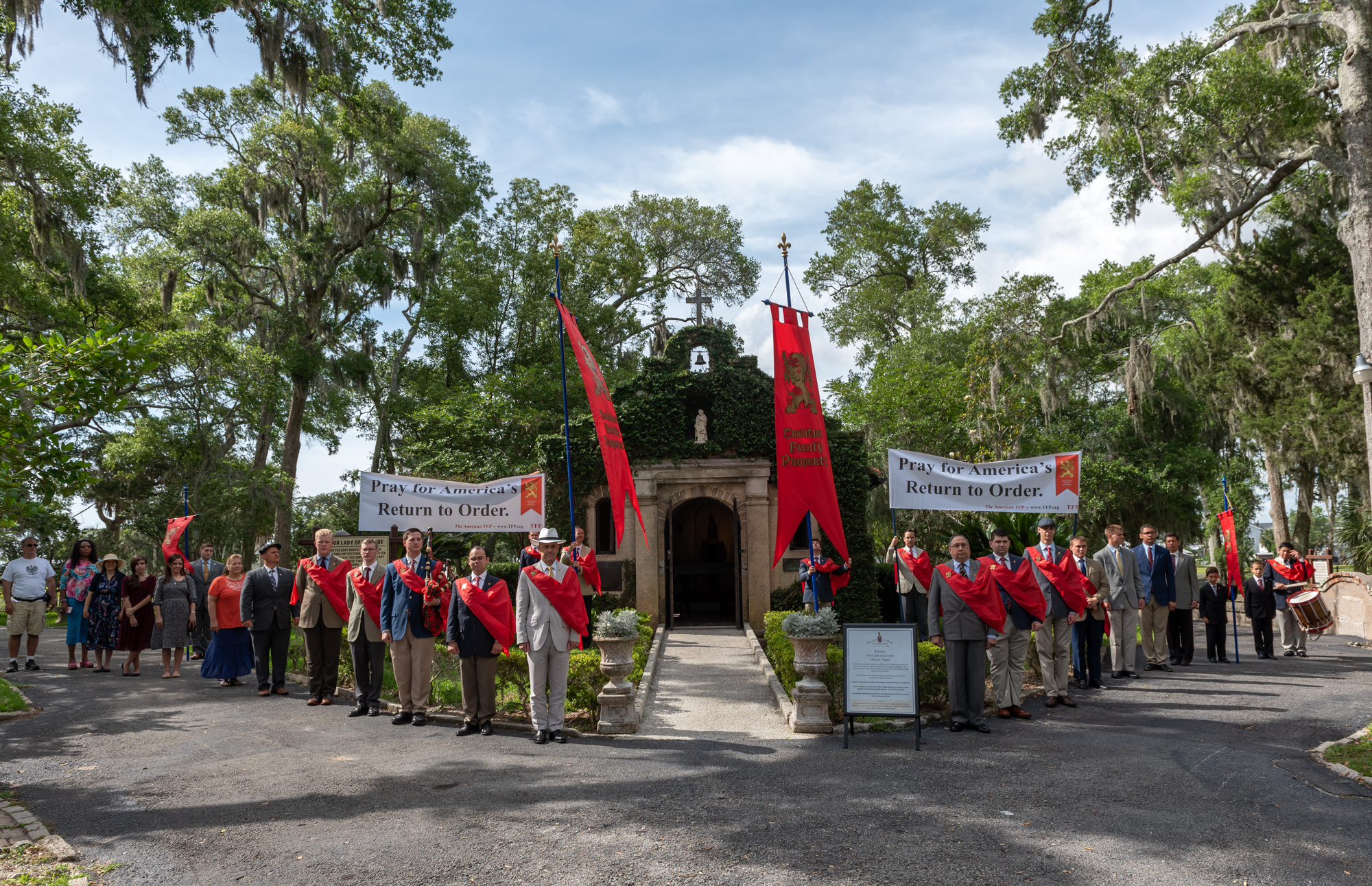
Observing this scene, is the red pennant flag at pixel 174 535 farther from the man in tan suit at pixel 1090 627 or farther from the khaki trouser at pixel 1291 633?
the khaki trouser at pixel 1291 633

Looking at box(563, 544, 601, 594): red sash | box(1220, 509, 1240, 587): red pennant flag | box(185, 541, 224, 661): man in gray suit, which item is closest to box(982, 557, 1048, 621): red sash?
box(563, 544, 601, 594): red sash

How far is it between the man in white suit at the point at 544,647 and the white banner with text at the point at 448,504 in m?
3.64

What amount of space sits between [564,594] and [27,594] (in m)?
8.84

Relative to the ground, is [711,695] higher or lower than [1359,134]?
lower

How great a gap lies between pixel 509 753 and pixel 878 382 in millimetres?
25243

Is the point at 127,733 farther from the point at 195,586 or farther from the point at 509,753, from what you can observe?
the point at 195,586

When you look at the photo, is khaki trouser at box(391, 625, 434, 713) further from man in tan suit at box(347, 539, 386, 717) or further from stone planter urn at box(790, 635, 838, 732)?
stone planter urn at box(790, 635, 838, 732)

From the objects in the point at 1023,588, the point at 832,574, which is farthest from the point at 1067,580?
the point at 832,574

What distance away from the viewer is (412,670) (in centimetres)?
873

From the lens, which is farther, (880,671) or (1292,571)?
(1292,571)

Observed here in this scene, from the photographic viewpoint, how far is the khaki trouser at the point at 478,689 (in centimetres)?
820

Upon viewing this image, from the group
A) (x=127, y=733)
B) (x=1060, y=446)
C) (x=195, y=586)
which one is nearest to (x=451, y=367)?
(x=195, y=586)

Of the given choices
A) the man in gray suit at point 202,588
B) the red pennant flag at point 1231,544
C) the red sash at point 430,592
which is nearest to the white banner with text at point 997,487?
the red pennant flag at point 1231,544

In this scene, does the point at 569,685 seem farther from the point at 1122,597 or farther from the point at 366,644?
the point at 1122,597
